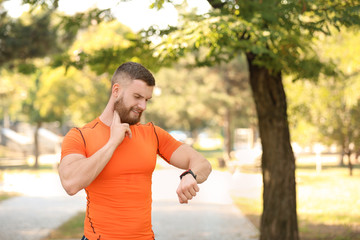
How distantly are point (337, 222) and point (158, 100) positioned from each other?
3591 centimetres

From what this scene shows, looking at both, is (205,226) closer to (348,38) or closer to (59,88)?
(348,38)

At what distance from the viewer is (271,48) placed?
7547 mm

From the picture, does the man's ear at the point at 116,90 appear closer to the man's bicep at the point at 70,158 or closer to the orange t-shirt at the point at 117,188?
the orange t-shirt at the point at 117,188

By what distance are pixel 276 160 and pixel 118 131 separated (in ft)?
18.8

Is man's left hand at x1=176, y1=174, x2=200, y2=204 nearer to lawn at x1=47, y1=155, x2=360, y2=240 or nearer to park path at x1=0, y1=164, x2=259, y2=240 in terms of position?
park path at x1=0, y1=164, x2=259, y2=240

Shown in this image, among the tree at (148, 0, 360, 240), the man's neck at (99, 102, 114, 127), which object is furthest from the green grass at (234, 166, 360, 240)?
the man's neck at (99, 102, 114, 127)

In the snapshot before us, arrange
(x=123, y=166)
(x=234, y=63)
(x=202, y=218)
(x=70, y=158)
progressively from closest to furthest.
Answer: (x=70, y=158) → (x=123, y=166) → (x=202, y=218) → (x=234, y=63)

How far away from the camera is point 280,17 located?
6.50 m

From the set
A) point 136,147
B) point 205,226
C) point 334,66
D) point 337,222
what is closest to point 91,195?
point 136,147

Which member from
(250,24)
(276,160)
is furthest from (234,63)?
(250,24)

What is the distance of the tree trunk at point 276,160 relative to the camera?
8.04m

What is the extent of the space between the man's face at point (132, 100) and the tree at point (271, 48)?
3231mm

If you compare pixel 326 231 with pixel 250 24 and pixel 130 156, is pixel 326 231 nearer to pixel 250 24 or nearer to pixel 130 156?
pixel 250 24

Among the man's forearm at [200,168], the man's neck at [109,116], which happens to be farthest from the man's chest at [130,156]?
the man's forearm at [200,168]
